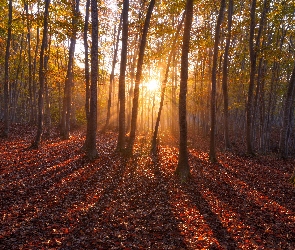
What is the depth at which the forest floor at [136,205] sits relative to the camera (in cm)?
635

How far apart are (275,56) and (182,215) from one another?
45.1 feet

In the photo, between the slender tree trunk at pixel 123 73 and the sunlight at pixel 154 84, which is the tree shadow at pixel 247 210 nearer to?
the slender tree trunk at pixel 123 73

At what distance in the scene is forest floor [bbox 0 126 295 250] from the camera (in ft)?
20.8

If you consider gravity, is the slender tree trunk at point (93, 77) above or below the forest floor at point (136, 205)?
above

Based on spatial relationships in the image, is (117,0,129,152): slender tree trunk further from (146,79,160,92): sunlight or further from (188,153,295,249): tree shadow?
(146,79,160,92): sunlight

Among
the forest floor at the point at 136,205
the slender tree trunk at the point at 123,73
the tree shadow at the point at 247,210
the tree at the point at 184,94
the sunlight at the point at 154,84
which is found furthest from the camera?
the sunlight at the point at 154,84

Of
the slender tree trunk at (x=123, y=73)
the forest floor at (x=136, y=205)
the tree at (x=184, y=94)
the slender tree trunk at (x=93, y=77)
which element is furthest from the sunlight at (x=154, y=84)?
the tree at (x=184, y=94)

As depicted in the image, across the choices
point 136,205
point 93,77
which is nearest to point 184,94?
point 93,77

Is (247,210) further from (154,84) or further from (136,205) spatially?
(154,84)

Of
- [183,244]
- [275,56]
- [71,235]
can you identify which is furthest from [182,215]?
[275,56]

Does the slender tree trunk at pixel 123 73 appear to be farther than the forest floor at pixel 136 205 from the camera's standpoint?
Yes

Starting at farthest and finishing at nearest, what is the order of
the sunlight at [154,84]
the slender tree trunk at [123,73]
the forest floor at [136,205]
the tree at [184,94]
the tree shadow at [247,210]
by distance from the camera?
1. the sunlight at [154,84]
2. the slender tree trunk at [123,73]
3. the tree at [184,94]
4. the tree shadow at [247,210]
5. the forest floor at [136,205]

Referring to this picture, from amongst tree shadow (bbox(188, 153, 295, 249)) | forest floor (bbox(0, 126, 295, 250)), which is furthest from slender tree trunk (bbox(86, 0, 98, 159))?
tree shadow (bbox(188, 153, 295, 249))

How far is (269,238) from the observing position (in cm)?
671
